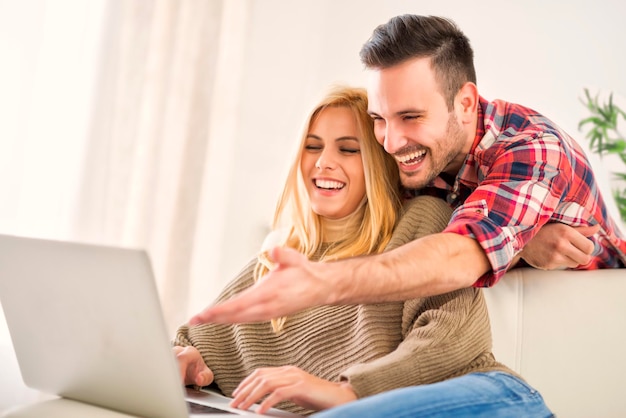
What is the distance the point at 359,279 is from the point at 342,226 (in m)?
0.64

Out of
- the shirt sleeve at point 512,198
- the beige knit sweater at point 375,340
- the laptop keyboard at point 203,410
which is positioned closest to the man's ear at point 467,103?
the shirt sleeve at point 512,198

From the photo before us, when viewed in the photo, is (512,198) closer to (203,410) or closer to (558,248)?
(558,248)

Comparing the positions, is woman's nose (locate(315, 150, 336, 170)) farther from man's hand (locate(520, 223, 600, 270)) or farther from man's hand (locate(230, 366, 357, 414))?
man's hand (locate(230, 366, 357, 414))

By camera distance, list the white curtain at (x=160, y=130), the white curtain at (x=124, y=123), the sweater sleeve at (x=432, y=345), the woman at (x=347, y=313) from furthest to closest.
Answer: the white curtain at (x=160, y=130)
the white curtain at (x=124, y=123)
the woman at (x=347, y=313)
the sweater sleeve at (x=432, y=345)

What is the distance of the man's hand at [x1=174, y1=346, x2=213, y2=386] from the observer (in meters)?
1.66

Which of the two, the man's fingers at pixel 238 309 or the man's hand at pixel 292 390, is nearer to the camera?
the man's fingers at pixel 238 309

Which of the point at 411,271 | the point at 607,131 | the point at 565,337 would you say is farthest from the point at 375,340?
the point at 607,131

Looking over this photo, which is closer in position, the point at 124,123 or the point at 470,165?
the point at 470,165

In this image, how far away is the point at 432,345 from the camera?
1399mm

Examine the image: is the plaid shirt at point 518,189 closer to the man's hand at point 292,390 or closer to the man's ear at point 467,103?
the man's ear at point 467,103

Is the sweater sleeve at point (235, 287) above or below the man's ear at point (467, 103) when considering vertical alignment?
below

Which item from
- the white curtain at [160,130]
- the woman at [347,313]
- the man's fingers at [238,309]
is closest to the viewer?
the man's fingers at [238,309]

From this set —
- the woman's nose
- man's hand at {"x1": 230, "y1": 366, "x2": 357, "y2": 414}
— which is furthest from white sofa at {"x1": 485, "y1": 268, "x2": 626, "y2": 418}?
man's hand at {"x1": 230, "y1": 366, "x2": 357, "y2": 414}

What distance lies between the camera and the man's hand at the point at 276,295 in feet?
3.32
